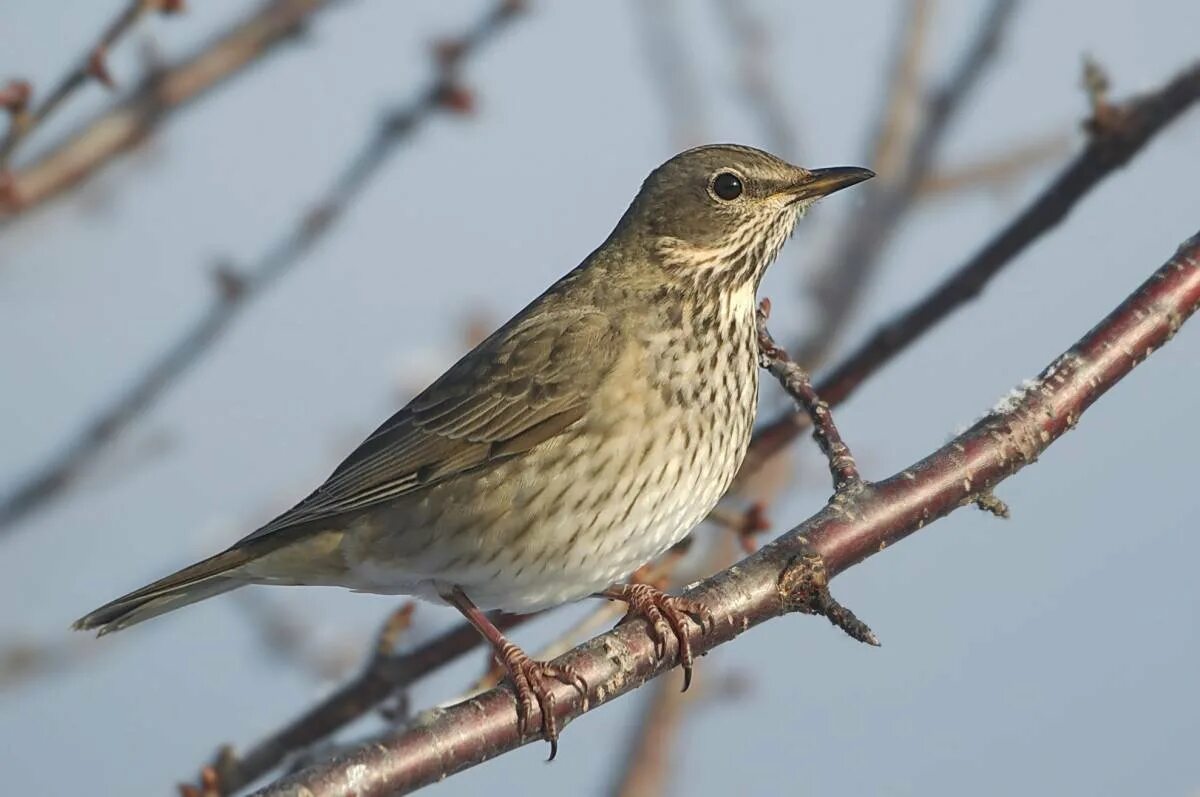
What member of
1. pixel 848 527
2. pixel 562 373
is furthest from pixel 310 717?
pixel 848 527

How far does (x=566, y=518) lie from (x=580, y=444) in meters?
0.28

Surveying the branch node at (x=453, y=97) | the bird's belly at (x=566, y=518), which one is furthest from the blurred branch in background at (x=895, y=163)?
the branch node at (x=453, y=97)

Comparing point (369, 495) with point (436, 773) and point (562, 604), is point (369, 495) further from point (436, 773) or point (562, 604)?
point (436, 773)

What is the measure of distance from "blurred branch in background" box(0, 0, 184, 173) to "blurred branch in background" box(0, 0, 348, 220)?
153mm

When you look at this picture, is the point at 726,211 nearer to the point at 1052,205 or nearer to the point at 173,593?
the point at 1052,205

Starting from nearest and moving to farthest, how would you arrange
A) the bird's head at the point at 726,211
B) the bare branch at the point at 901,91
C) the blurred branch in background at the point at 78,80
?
the blurred branch in background at the point at 78,80 < the bird's head at the point at 726,211 < the bare branch at the point at 901,91

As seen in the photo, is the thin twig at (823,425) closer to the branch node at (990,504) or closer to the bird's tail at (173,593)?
the branch node at (990,504)

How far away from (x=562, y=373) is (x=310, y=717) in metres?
1.55

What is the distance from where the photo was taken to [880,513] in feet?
15.3

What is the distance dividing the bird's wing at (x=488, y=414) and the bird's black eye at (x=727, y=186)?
2.30 ft

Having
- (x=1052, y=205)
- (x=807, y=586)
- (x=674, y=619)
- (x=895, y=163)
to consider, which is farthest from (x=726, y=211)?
(x=807, y=586)

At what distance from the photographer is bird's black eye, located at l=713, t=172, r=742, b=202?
587 cm

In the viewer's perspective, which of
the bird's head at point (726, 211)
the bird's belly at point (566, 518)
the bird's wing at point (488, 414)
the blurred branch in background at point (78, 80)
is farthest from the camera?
the bird's head at point (726, 211)

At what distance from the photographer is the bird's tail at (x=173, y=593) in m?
5.26
